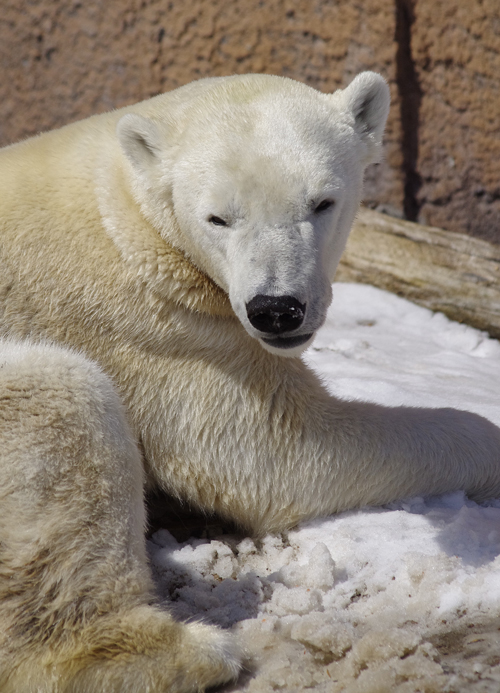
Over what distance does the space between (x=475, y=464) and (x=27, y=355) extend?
1724 millimetres

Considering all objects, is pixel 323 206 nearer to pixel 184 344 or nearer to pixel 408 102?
pixel 184 344

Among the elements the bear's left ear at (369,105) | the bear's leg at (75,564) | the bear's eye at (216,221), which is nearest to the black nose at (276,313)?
the bear's eye at (216,221)

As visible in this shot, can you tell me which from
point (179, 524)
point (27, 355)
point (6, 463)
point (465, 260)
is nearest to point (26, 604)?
point (6, 463)

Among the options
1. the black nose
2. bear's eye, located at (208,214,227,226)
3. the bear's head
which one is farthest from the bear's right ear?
the black nose

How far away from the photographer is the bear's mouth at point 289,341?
2.20m

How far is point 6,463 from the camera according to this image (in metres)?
1.93

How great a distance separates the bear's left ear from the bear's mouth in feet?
2.78

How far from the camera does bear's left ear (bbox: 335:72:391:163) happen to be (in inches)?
101

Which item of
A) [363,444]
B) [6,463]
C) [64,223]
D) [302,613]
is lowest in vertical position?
[302,613]

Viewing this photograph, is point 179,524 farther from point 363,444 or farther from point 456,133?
point 456,133

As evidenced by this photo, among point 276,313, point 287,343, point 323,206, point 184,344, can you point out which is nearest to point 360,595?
point 287,343

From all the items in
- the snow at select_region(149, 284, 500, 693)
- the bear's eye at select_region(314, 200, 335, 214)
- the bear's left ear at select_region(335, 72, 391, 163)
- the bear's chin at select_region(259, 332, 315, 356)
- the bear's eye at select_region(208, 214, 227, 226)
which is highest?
the bear's left ear at select_region(335, 72, 391, 163)

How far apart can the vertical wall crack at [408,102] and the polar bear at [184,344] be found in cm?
278

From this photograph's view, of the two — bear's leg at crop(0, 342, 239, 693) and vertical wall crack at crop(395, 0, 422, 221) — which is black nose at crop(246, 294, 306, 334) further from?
vertical wall crack at crop(395, 0, 422, 221)
